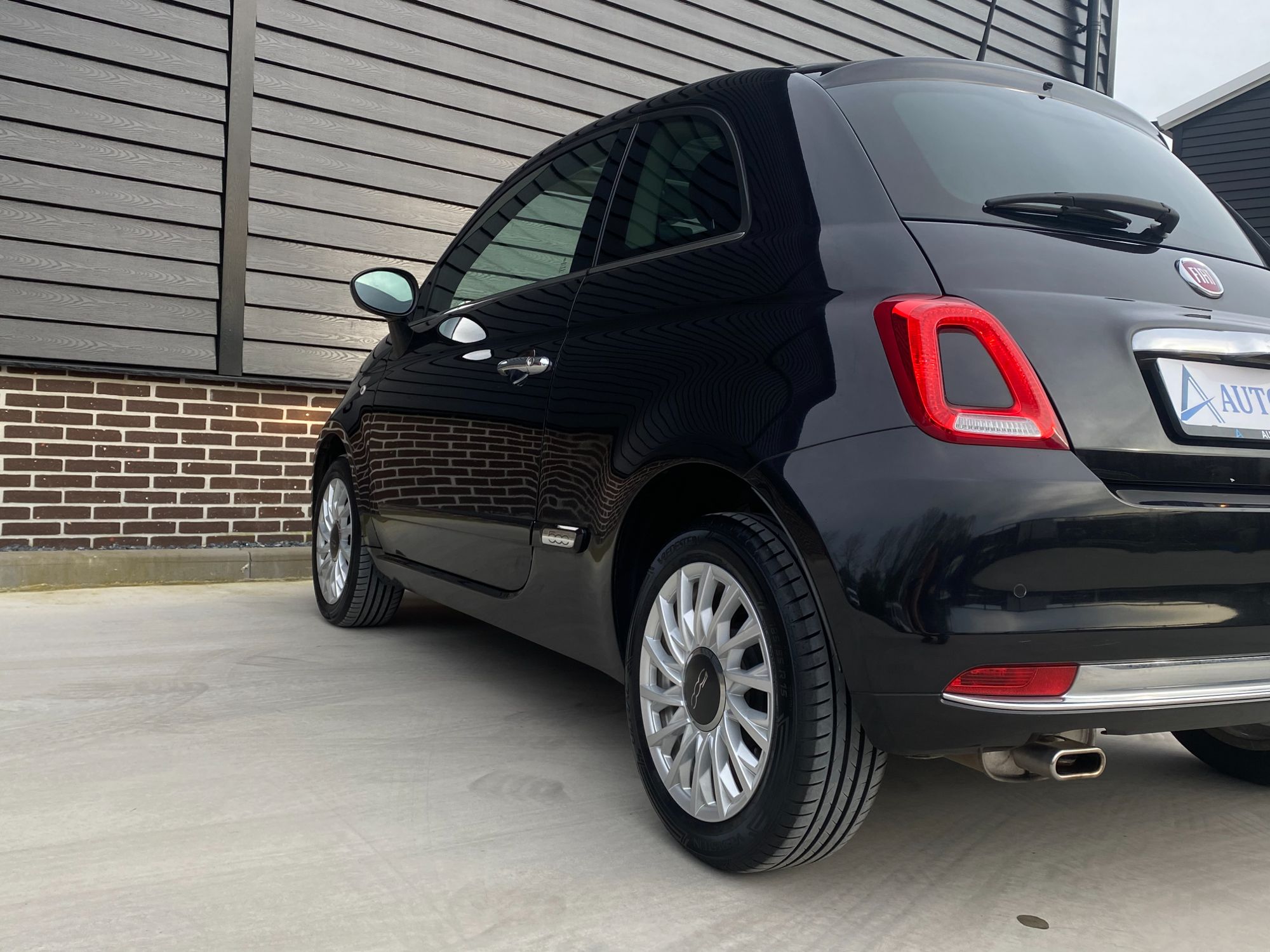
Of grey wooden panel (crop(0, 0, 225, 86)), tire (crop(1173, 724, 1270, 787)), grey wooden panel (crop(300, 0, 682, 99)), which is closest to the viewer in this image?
tire (crop(1173, 724, 1270, 787))

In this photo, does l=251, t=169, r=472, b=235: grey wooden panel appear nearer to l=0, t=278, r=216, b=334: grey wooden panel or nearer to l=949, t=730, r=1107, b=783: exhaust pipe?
l=0, t=278, r=216, b=334: grey wooden panel

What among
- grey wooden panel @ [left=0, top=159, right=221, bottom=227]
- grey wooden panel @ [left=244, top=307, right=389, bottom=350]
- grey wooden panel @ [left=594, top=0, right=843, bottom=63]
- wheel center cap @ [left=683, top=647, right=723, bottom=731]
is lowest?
wheel center cap @ [left=683, top=647, right=723, bottom=731]

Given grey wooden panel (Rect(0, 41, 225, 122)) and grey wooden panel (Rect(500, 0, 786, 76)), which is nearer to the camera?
grey wooden panel (Rect(0, 41, 225, 122))

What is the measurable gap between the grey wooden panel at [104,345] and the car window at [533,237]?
2.23 metres

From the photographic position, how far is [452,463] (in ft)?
10.8

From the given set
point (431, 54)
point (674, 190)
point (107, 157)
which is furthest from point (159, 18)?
point (674, 190)

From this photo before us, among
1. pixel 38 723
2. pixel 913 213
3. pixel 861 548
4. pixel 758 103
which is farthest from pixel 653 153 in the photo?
pixel 38 723

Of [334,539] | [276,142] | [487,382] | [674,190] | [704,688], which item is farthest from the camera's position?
[276,142]

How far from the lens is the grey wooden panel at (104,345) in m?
5.10

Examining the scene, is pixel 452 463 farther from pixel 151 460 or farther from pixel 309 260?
pixel 309 260

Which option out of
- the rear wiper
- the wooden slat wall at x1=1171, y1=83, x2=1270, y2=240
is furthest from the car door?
the wooden slat wall at x1=1171, y1=83, x2=1270, y2=240

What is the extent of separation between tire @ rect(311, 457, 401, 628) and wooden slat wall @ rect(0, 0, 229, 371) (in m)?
1.57

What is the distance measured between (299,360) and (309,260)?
1.75 ft

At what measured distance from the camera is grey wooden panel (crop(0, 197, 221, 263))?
16.6ft
